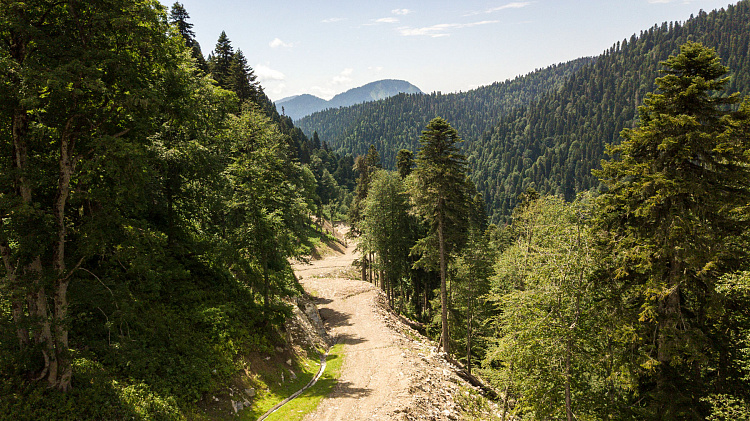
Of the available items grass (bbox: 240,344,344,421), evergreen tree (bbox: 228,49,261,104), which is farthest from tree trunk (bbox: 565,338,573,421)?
evergreen tree (bbox: 228,49,261,104)

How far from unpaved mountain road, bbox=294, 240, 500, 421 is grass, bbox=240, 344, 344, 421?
0.43 m

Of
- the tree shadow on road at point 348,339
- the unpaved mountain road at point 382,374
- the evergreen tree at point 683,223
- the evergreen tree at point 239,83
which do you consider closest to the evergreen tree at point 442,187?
the unpaved mountain road at point 382,374

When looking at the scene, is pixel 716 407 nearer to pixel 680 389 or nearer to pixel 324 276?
pixel 680 389

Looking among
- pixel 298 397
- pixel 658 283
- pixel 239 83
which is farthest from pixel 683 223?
pixel 239 83

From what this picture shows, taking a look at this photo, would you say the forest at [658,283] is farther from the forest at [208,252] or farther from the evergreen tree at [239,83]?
the evergreen tree at [239,83]

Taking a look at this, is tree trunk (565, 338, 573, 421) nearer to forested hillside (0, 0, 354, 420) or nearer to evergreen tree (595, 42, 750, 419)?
evergreen tree (595, 42, 750, 419)

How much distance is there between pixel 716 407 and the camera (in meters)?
10.6

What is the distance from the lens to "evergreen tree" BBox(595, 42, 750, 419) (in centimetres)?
1084

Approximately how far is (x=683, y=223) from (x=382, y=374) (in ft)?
44.8

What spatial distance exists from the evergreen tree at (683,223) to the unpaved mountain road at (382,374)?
8015mm

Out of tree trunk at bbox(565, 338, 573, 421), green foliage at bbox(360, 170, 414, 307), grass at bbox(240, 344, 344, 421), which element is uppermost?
→ green foliage at bbox(360, 170, 414, 307)

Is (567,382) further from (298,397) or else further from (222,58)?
(222,58)

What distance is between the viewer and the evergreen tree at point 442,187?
22.1m

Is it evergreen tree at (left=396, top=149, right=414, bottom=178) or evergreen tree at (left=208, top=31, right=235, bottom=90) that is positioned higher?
evergreen tree at (left=208, top=31, right=235, bottom=90)
